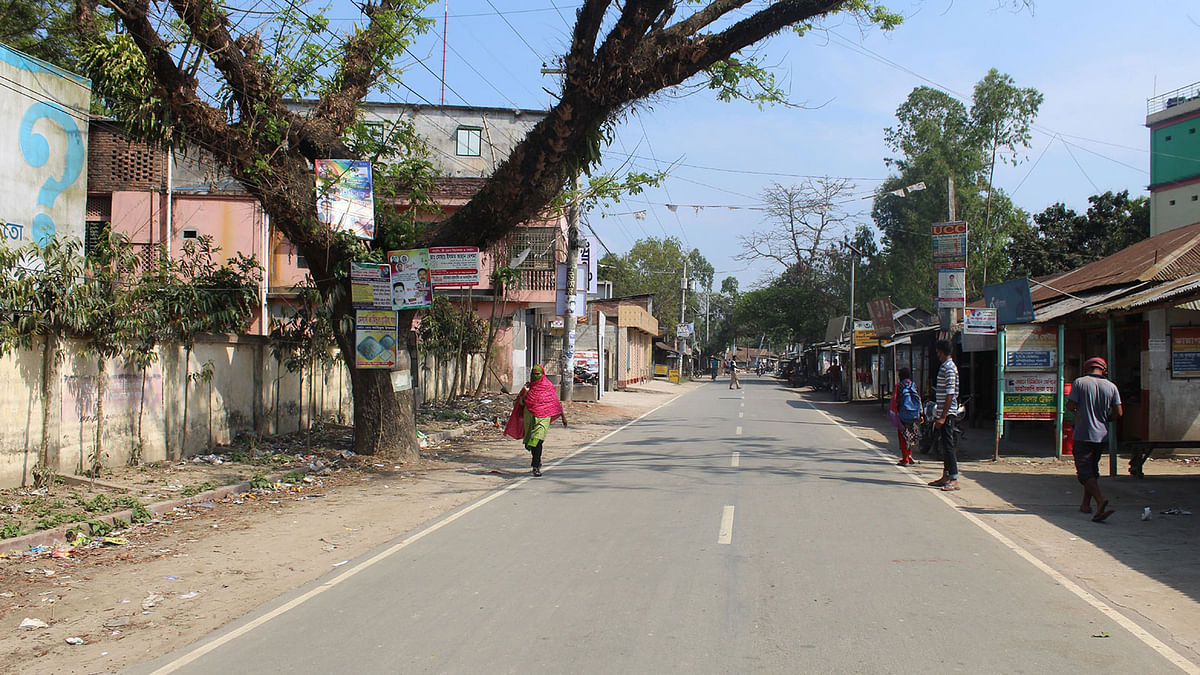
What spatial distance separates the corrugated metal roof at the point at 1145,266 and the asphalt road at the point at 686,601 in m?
9.90

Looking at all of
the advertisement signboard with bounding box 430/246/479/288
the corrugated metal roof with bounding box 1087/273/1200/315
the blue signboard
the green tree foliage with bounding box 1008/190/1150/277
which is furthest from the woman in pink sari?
the green tree foliage with bounding box 1008/190/1150/277

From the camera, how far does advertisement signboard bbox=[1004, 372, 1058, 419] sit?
1503 cm

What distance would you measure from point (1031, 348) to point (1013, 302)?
960mm

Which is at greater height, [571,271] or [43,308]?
[571,271]

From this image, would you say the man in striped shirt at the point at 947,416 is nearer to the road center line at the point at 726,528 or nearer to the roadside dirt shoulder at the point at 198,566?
the road center line at the point at 726,528

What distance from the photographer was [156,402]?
1248cm

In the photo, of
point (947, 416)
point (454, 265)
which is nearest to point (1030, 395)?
point (947, 416)

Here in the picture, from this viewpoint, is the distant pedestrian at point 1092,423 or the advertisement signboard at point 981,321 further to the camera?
the advertisement signboard at point 981,321

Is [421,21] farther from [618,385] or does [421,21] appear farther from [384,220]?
[618,385]

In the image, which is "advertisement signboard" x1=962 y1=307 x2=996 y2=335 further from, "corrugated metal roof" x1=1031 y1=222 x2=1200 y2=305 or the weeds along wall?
the weeds along wall

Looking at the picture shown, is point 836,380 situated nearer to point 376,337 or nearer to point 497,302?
point 497,302

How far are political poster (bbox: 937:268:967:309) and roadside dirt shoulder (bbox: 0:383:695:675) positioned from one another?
29.3 feet

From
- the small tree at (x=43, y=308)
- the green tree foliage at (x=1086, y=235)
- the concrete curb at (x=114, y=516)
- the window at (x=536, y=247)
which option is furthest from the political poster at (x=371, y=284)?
the green tree foliage at (x=1086, y=235)

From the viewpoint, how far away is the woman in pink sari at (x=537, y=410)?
42.2 ft
